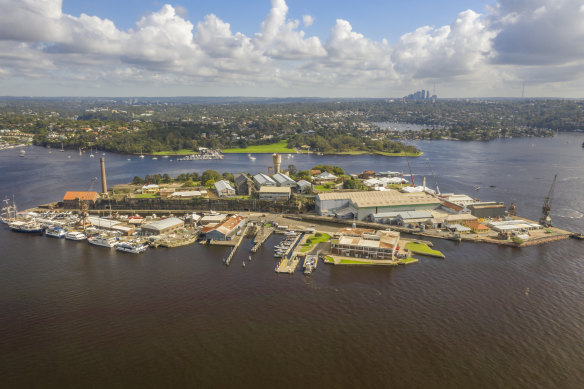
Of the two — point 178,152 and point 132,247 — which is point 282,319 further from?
point 178,152

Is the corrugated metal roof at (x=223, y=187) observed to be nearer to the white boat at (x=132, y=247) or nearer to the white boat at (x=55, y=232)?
the white boat at (x=132, y=247)

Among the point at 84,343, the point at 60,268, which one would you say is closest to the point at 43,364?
the point at 84,343

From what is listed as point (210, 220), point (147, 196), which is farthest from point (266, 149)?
point (210, 220)

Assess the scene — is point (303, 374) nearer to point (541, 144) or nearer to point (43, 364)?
point (43, 364)

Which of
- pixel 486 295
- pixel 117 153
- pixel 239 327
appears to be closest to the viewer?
pixel 239 327

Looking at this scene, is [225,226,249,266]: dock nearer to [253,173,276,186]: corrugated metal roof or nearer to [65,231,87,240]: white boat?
[253,173,276,186]: corrugated metal roof

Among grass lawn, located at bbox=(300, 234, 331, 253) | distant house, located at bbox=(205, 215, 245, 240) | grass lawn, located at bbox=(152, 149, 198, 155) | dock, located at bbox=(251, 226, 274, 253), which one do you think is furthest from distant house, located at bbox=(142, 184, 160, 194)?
grass lawn, located at bbox=(152, 149, 198, 155)
